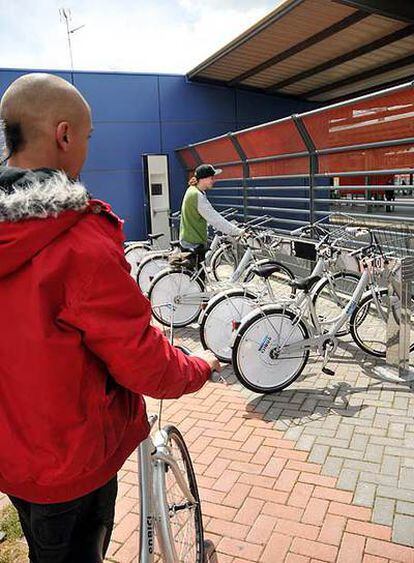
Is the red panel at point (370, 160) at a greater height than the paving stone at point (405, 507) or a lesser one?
greater

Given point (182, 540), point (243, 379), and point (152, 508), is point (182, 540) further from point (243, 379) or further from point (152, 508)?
point (243, 379)

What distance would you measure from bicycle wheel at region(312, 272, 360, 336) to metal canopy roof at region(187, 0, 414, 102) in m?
5.18

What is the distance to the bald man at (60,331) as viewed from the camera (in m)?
1.17

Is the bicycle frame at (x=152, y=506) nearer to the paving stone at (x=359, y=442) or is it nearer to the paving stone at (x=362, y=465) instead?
the paving stone at (x=362, y=465)

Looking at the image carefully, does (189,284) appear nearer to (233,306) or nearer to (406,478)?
(233,306)

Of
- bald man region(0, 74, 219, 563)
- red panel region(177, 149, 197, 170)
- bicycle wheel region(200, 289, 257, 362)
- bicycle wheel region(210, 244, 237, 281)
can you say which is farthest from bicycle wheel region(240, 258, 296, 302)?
red panel region(177, 149, 197, 170)

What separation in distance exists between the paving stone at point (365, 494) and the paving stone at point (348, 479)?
38 millimetres

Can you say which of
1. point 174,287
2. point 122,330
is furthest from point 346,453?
point 174,287

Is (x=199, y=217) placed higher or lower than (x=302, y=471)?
higher

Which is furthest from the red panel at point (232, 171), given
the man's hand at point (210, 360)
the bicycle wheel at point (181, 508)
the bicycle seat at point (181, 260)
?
the man's hand at point (210, 360)

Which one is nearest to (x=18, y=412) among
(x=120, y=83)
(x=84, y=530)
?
(x=84, y=530)

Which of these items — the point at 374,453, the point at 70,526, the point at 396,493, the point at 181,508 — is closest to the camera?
the point at 70,526

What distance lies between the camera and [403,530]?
2.59m

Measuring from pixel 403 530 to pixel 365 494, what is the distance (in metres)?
0.34
